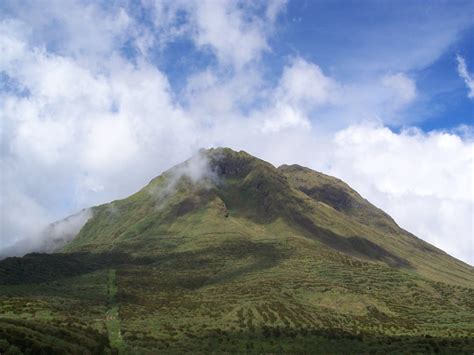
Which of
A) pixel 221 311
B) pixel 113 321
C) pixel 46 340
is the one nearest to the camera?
pixel 46 340

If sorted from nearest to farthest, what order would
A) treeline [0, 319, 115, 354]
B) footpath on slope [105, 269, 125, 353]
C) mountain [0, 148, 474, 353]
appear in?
treeline [0, 319, 115, 354] < footpath on slope [105, 269, 125, 353] < mountain [0, 148, 474, 353]

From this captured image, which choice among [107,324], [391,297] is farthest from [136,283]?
[391,297]

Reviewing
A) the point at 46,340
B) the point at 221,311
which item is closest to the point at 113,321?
the point at 221,311

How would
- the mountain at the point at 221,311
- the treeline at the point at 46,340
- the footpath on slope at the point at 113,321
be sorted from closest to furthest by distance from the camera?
the treeline at the point at 46,340 → the footpath on slope at the point at 113,321 → the mountain at the point at 221,311

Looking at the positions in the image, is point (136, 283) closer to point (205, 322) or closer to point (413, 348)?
point (205, 322)

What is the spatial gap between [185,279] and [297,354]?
117 metres

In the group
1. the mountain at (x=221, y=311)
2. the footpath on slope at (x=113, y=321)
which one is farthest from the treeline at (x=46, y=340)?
the footpath on slope at (x=113, y=321)

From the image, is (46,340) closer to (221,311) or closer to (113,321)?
(113,321)

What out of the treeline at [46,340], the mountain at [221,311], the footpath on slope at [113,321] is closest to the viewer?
the treeline at [46,340]

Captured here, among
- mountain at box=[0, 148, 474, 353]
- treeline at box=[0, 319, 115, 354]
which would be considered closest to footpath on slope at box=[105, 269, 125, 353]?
mountain at box=[0, 148, 474, 353]

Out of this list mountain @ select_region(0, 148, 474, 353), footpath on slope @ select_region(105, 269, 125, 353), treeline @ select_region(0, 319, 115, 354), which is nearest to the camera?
treeline @ select_region(0, 319, 115, 354)

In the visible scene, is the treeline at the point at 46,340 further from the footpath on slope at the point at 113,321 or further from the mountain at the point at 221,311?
the footpath on slope at the point at 113,321

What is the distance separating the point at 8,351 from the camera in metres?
Answer: 42.8

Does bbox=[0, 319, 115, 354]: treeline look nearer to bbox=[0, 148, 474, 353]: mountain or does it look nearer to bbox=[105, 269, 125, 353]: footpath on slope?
bbox=[0, 148, 474, 353]: mountain
